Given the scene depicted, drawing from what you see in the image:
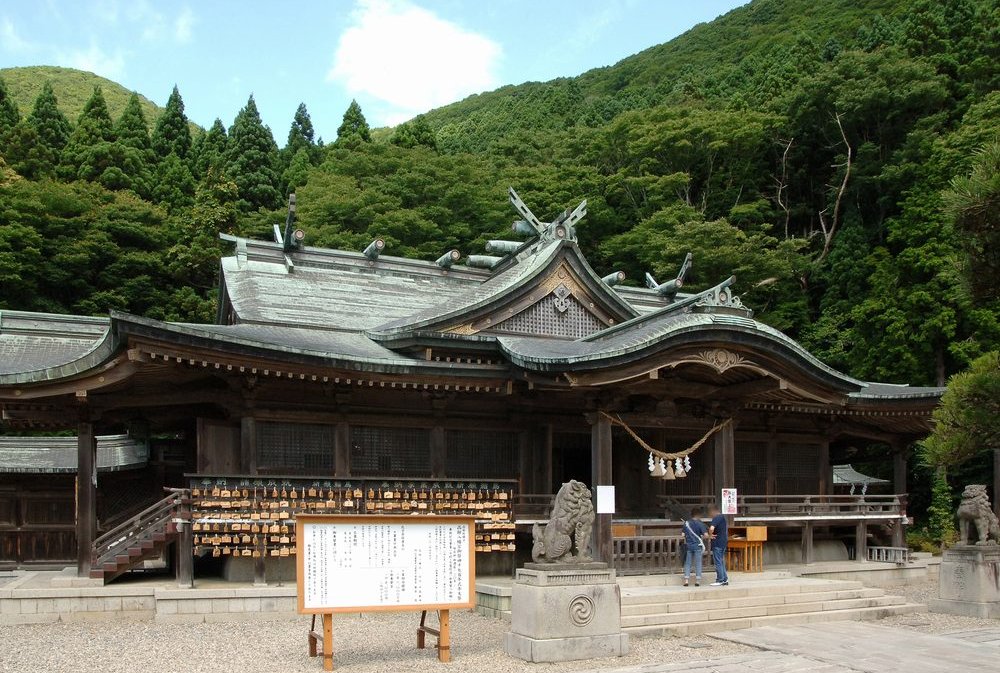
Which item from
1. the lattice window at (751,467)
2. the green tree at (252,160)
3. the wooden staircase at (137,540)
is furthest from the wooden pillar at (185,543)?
the green tree at (252,160)

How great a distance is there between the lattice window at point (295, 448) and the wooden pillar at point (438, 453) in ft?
6.19

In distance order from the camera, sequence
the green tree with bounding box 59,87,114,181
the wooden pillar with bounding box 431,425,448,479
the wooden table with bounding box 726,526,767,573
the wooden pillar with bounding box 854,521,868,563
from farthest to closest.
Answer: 1. the green tree with bounding box 59,87,114,181
2. the wooden pillar with bounding box 854,521,868,563
3. the wooden table with bounding box 726,526,767,573
4. the wooden pillar with bounding box 431,425,448,479

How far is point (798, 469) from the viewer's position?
70.4 feet

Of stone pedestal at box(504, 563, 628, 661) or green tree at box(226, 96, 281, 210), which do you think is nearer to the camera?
stone pedestal at box(504, 563, 628, 661)

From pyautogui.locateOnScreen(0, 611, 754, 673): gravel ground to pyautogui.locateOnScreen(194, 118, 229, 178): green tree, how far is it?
38.3 m

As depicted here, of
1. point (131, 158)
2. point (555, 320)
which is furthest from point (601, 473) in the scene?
point (131, 158)

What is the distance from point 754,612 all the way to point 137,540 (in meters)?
9.66

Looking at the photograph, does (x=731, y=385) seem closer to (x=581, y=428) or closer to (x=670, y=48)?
(x=581, y=428)

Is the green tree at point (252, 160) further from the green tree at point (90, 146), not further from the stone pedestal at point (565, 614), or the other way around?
the stone pedestal at point (565, 614)

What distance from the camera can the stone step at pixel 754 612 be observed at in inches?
512

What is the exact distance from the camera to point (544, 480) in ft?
59.0

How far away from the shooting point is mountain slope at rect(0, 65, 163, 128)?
90.5m

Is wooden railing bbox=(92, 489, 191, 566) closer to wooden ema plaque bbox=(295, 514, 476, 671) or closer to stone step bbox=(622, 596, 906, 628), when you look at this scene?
wooden ema plaque bbox=(295, 514, 476, 671)

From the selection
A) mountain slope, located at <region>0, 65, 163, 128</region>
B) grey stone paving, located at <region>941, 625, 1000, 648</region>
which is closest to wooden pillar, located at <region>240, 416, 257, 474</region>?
grey stone paving, located at <region>941, 625, 1000, 648</region>
